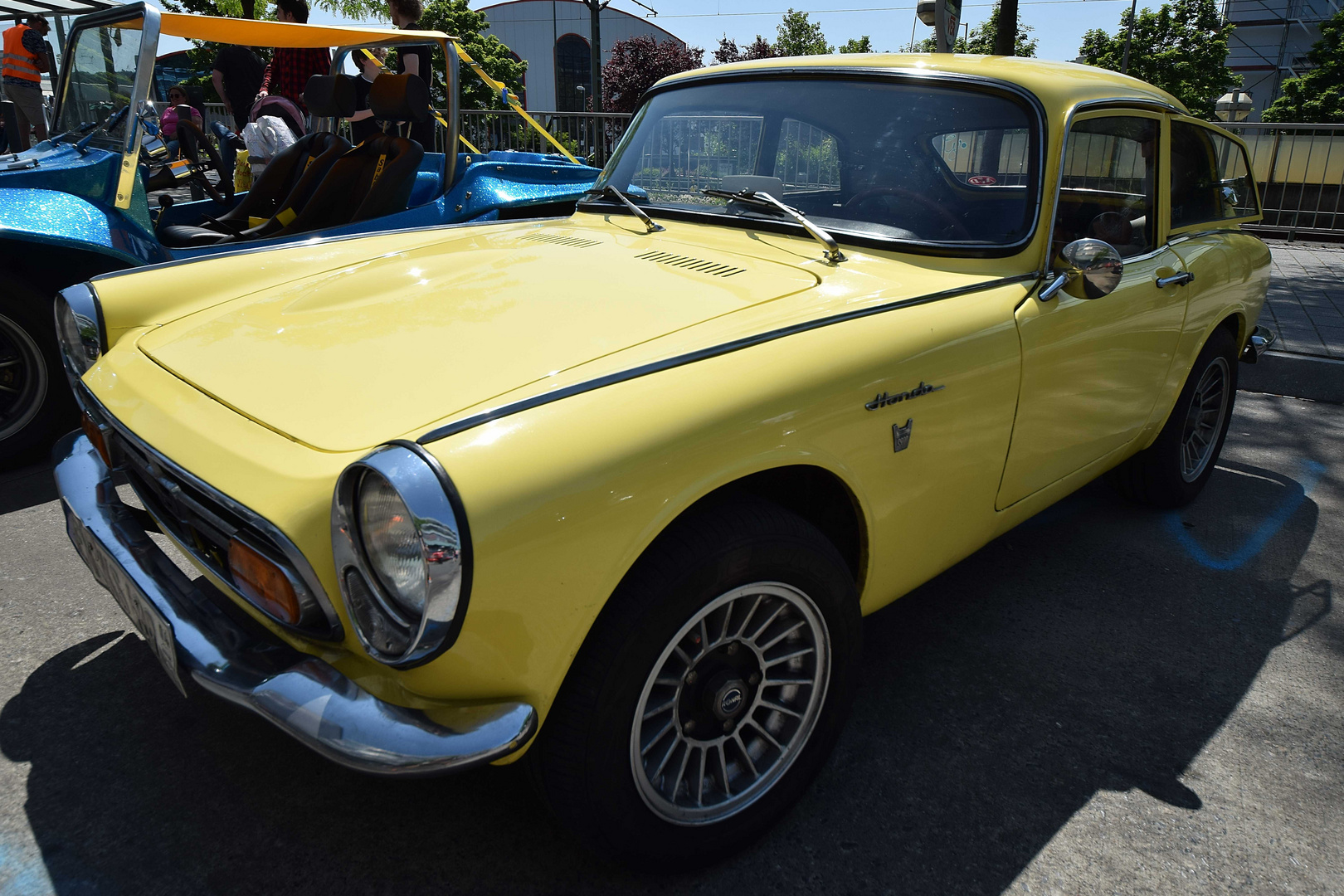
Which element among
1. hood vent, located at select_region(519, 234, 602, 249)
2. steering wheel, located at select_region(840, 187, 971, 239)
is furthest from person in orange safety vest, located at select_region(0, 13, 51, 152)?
steering wheel, located at select_region(840, 187, 971, 239)

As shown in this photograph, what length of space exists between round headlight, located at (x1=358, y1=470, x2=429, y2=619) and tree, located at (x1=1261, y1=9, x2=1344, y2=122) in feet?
120

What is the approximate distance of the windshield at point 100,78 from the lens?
4.31m

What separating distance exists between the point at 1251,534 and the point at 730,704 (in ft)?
9.07

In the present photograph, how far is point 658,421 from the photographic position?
5.01ft

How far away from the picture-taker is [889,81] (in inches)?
102

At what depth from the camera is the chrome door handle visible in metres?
2.84

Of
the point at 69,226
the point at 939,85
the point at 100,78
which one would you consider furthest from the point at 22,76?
the point at 939,85

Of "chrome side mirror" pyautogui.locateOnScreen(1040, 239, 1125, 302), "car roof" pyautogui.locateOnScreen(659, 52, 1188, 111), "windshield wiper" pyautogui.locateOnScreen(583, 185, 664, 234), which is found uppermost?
"car roof" pyautogui.locateOnScreen(659, 52, 1188, 111)

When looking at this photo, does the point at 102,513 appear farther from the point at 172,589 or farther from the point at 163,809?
the point at 163,809

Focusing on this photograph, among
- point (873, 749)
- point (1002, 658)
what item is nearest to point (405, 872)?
point (873, 749)

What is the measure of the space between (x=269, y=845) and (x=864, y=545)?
141cm

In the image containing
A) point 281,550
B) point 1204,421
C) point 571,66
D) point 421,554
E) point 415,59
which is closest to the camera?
point 421,554

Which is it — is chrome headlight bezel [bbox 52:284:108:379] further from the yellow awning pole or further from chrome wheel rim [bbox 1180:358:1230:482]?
chrome wheel rim [bbox 1180:358:1230:482]

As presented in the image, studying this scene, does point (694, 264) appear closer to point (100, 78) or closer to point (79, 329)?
point (79, 329)
